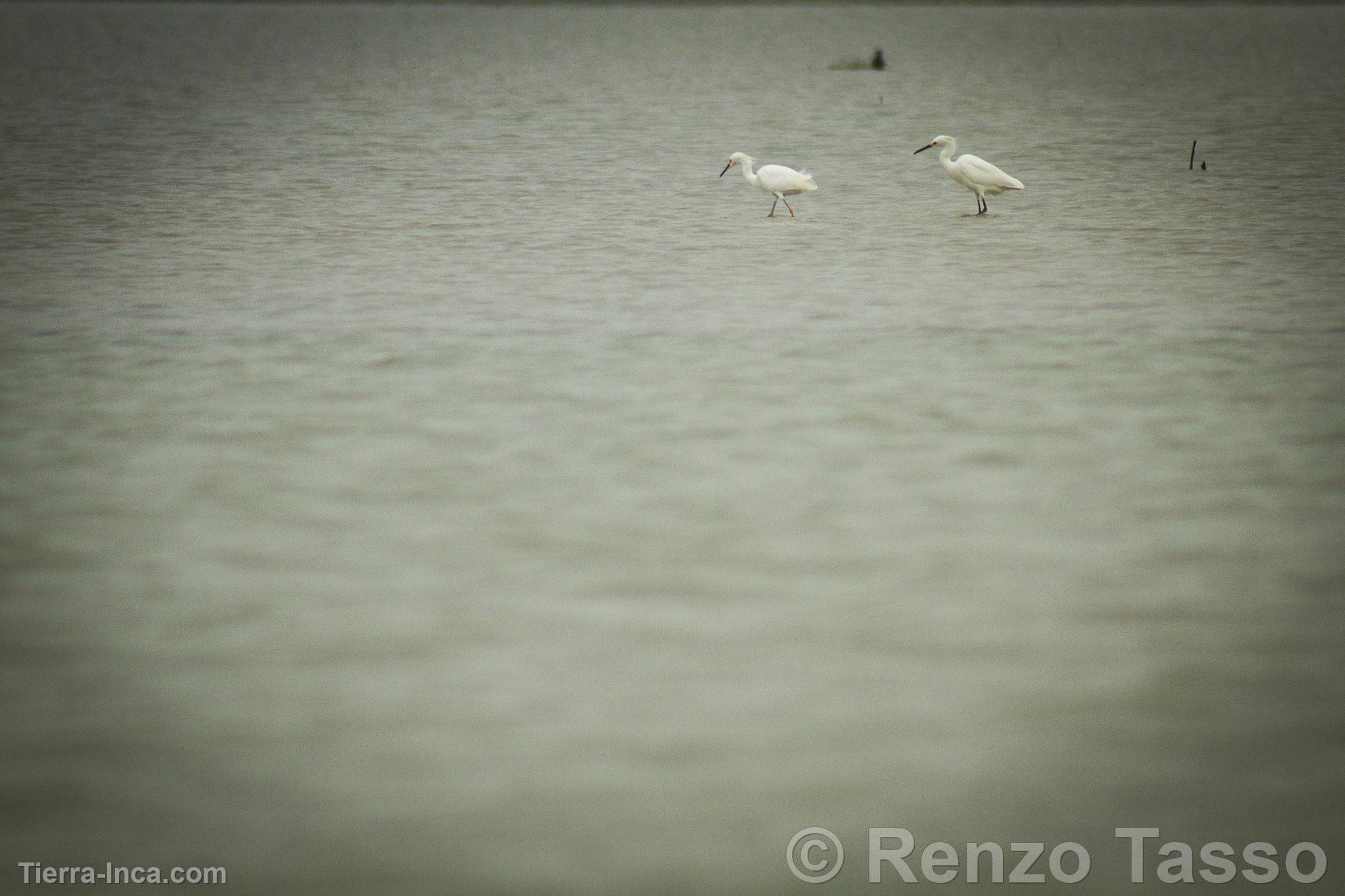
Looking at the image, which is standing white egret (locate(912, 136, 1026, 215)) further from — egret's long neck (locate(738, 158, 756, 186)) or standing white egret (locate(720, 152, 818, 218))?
egret's long neck (locate(738, 158, 756, 186))

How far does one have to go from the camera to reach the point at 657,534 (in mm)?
5551

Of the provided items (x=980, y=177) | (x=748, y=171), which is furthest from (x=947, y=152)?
(x=748, y=171)

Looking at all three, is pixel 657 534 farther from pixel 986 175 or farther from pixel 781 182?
pixel 986 175

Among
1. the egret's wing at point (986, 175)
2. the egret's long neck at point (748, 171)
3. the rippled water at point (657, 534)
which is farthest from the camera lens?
the egret's long neck at point (748, 171)

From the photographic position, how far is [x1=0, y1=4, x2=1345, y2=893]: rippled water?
150 inches

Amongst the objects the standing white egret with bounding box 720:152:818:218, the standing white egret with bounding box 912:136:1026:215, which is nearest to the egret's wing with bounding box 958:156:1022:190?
the standing white egret with bounding box 912:136:1026:215

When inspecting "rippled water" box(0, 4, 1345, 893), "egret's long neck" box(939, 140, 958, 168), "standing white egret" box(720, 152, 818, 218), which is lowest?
"rippled water" box(0, 4, 1345, 893)

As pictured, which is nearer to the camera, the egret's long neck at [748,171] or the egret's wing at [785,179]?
the egret's wing at [785,179]

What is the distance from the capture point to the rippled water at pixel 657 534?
12.5ft

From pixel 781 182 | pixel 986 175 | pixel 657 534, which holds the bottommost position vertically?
pixel 657 534

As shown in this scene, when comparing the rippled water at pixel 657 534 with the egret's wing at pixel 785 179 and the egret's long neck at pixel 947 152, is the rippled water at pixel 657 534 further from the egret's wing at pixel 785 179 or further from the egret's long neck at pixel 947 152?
the egret's long neck at pixel 947 152

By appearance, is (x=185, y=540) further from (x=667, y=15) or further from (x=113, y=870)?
(x=667, y=15)

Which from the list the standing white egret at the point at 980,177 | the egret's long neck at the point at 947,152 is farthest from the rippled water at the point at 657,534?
the egret's long neck at the point at 947,152

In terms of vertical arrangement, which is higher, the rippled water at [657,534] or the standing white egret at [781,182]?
the standing white egret at [781,182]
